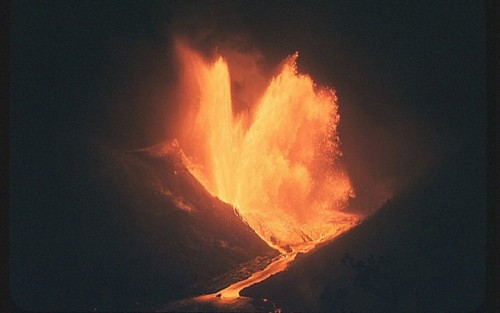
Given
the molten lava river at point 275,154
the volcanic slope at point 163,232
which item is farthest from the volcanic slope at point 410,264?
the volcanic slope at point 163,232

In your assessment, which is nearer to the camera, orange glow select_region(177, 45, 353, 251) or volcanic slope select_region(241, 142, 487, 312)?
volcanic slope select_region(241, 142, 487, 312)

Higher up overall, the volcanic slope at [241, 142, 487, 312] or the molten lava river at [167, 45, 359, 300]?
the molten lava river at [167, 45, 359, 300]

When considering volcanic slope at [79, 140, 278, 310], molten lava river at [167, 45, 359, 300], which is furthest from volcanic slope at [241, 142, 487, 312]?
volcanic slope at [79, 140, 278, 310]

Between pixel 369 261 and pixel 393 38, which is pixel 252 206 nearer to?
pixel 369 261

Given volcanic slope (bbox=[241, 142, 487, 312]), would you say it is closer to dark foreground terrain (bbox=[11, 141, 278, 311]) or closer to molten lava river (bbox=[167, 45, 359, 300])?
molten lava river (bbox=[167, 45, 359, 300])

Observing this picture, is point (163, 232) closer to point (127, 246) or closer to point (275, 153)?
point (127, 246)

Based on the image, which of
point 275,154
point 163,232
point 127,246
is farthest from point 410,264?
point 127,246
